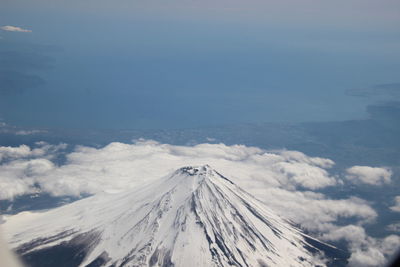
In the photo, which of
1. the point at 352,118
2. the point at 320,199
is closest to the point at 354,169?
the point at 320,199

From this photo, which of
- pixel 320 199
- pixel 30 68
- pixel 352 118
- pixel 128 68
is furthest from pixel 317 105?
pixel 30 68

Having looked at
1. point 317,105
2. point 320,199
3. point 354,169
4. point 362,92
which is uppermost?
point 362,92

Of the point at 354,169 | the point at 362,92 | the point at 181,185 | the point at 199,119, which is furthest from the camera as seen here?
the point at 362,92

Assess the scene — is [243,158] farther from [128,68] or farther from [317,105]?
[128,68]

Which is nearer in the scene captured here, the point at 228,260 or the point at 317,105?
the point at 228,260

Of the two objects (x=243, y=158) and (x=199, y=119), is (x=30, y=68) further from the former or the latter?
(x=243, y=158)

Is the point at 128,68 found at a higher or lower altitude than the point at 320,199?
higher

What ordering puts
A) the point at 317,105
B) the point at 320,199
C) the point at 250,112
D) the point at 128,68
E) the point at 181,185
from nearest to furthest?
the point at 181,185 → the point at 320,199 → the point at 250,112 → the point at 317,105 → the point at 128,68
